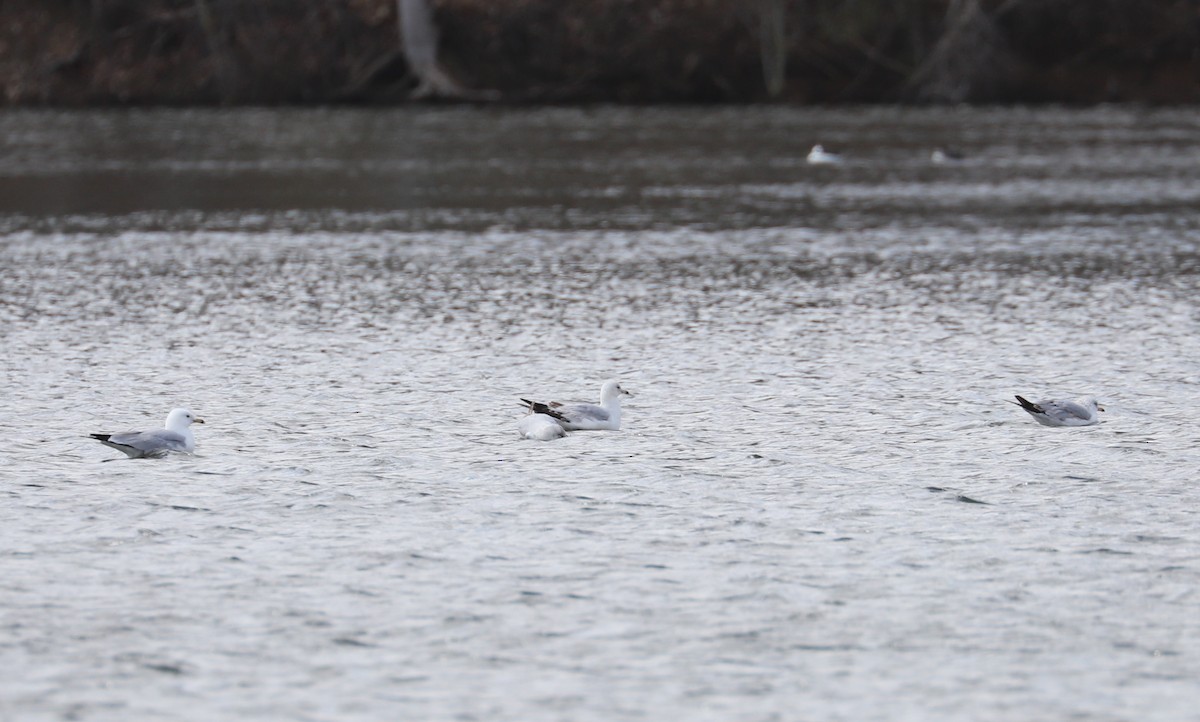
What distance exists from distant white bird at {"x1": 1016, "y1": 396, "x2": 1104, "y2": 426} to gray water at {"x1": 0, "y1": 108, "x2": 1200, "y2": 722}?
0.12 m

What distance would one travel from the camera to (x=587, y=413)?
12.8 metres

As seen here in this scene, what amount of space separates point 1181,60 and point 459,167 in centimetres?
3334

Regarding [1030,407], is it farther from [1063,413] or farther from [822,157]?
[822,157]

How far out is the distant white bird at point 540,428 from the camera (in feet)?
41.4

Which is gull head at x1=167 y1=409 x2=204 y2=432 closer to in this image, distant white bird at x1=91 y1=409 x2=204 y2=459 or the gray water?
distant white bird at x1=91 y1=409 x2=204 y2=459

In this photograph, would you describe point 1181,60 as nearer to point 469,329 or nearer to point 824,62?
point 824,62

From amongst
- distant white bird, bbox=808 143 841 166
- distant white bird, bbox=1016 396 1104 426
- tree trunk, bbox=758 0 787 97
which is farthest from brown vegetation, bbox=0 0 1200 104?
distant white bird, bbox=1016 396 1104 426

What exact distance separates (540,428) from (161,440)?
2.48 metres

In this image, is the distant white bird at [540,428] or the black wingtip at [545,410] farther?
the black wingtip at [545,410]

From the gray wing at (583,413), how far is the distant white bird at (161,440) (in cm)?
248

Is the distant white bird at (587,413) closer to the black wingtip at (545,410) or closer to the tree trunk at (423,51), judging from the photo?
the black wingtip at (545,410)

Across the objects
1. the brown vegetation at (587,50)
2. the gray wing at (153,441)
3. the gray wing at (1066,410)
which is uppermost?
the brown vegetation at (587,50)

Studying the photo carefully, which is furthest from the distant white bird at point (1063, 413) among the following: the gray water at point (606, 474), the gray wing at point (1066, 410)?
the gray water at point (606, 474)

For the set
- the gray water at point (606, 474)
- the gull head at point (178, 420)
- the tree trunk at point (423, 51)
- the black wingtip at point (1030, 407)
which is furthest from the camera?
the tree trunk at point (423, 51)
